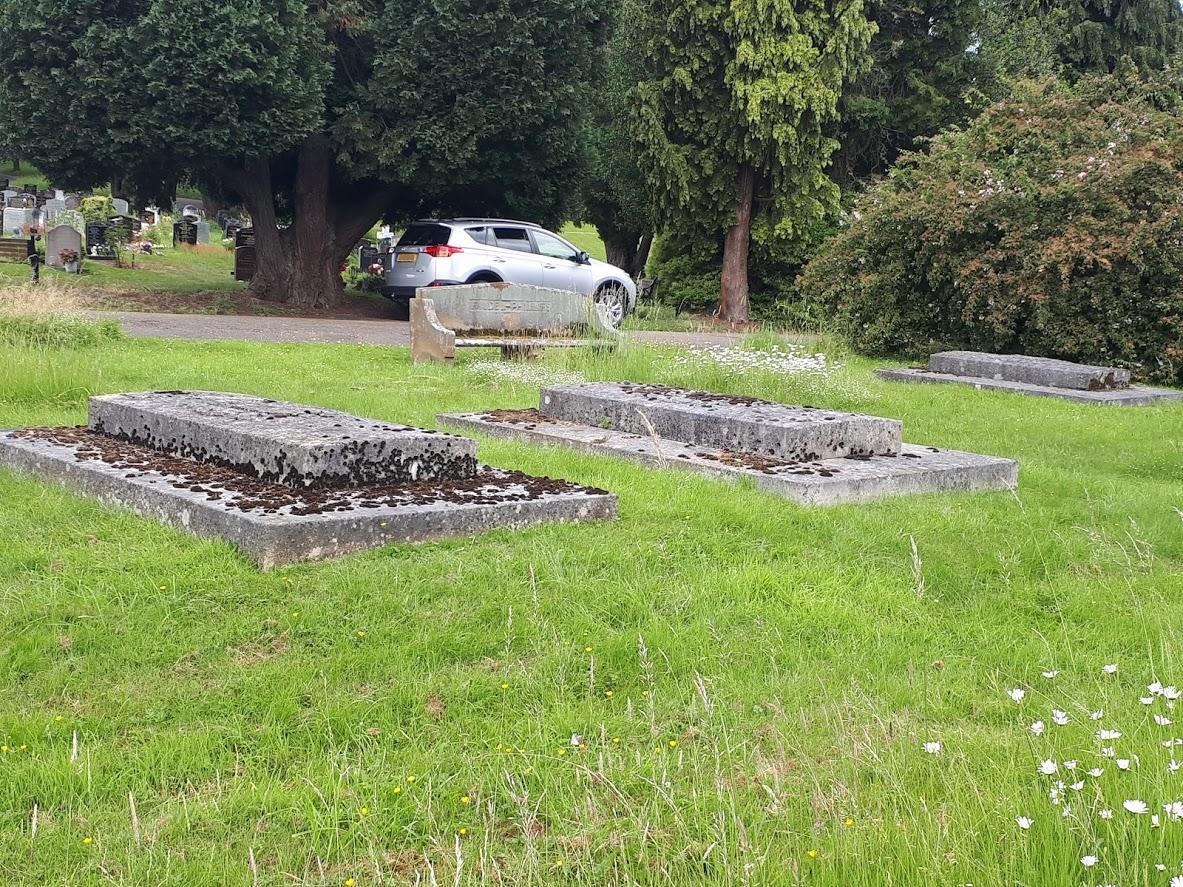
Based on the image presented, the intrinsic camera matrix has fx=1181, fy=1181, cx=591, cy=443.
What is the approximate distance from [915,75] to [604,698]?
2681 centimetres

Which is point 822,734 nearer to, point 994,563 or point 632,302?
point 994,563

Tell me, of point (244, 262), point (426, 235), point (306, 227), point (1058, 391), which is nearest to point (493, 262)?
point (426, 235)

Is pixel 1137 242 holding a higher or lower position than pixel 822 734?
higher

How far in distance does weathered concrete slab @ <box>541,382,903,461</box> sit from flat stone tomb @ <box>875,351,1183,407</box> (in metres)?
5.74

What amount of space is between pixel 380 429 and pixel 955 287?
1307cm

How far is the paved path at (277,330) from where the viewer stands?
1561 centimetres

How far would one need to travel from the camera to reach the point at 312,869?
8.54 feet


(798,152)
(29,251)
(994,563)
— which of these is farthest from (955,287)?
(29,251)

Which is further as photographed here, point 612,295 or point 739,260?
point 739,260

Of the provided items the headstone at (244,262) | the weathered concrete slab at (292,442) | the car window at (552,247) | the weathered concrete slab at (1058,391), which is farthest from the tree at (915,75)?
the weathered concrete slab at (292,442)

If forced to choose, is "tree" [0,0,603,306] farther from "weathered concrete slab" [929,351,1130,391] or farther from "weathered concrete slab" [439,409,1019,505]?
"weathered concrete slab" [439,409,1019,505]

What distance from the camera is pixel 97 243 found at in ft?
102

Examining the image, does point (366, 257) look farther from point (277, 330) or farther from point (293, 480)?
point (293, 480)

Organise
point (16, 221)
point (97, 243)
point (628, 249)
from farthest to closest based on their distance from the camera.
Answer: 1. point (628, 249)
2. point (16, 221)
3. point (97, 243)
